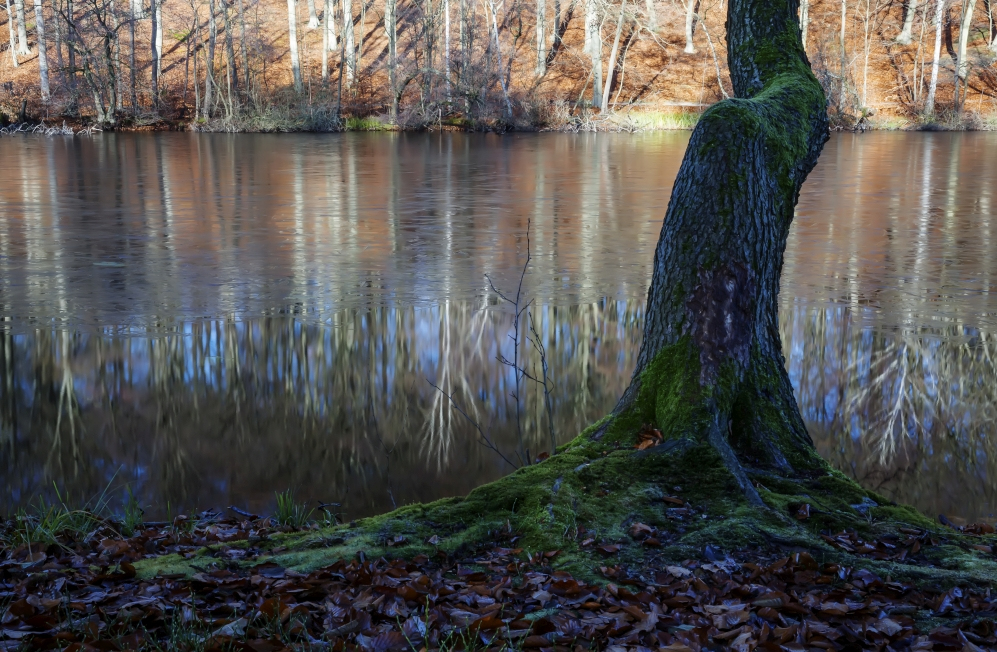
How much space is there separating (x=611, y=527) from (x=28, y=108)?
1773 inches

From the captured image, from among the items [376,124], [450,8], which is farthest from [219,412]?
[450,8]

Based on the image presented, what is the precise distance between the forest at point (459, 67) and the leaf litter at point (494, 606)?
39551mm

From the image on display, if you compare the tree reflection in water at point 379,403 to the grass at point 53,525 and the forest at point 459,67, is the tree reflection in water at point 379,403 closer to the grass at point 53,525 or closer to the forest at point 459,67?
the grass at point 53,525

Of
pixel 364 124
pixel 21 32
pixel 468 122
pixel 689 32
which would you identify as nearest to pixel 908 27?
pixel 689 32

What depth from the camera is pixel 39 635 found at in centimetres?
335

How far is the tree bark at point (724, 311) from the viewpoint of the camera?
5.22 m

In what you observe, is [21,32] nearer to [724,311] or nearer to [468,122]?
[468,122]

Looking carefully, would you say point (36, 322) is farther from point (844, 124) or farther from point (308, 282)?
point (844, 124)

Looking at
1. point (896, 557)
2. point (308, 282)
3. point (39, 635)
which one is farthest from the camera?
point (308, 282)

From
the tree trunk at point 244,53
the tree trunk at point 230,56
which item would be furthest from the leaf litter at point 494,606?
the tree trunk at point 244,53

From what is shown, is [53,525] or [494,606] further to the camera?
[53,525]

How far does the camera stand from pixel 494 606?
360 cm

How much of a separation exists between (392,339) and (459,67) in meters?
36.5

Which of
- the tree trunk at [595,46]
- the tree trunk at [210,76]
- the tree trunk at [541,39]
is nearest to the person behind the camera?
the tree trunk at [210,76]
